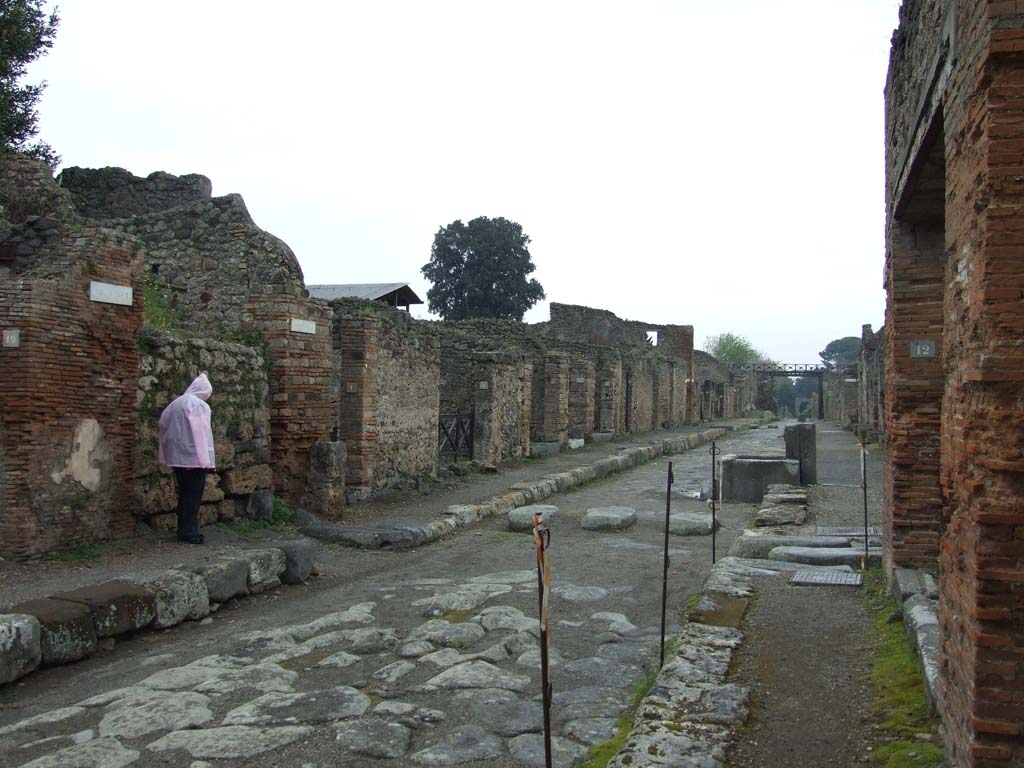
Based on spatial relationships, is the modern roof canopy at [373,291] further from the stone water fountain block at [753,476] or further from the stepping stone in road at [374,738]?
the stepping stone in road at [374,738]

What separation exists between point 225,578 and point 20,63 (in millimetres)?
14454

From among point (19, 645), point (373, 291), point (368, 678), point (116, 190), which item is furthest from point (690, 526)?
point (373, 291)

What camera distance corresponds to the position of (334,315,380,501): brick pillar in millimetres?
11523

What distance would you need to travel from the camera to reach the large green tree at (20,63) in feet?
51.6

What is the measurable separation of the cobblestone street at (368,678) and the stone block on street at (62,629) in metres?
0.09

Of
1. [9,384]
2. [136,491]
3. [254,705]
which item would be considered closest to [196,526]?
[136,491]

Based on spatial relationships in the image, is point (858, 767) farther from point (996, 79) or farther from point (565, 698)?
point (996, 79)

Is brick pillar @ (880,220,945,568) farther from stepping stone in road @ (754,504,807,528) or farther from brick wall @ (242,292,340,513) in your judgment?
brick wall @ (242,292,340,513)

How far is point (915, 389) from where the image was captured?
6.43 meters

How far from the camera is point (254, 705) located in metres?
4.44

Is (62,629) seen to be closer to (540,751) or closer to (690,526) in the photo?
(540,751)

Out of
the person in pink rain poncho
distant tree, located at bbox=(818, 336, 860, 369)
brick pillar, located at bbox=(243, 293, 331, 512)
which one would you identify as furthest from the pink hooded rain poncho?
distant tree, located at bbox=(818, 336, 860, 369)

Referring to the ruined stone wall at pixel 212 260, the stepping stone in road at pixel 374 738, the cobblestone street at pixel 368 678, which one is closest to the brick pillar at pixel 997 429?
the cobblestone street at pixel 368 678

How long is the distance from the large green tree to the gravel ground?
15217mm
